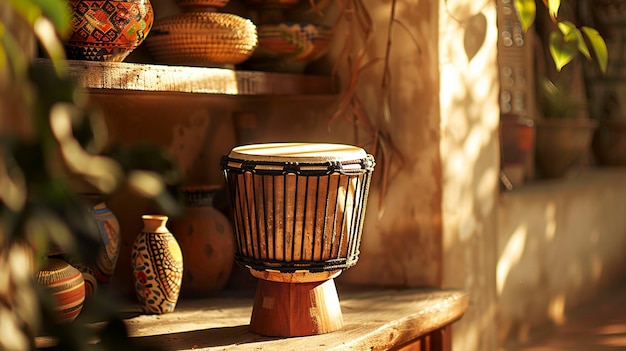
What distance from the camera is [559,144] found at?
4051 millimetres


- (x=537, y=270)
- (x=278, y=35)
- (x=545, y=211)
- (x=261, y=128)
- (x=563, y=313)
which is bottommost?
(x=563, y=313)

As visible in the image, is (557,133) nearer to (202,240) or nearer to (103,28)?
(202,240)

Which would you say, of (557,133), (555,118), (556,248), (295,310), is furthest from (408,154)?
(555,118)

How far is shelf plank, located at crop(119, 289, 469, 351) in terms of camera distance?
1.95 meters

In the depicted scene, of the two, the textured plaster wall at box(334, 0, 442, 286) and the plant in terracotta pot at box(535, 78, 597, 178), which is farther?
the plant in terracotta pot at box(535, 78, 597, 178)

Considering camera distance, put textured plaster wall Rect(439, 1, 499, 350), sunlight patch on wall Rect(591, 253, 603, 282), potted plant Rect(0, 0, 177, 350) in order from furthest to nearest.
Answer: sunlight patch on wall Rect(591, 253, 603, 282), textured plaster wall Rect(439, 1, 499, 350), potted plant Rect(0, 0, 177, 350)

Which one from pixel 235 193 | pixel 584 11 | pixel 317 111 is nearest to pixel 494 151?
pixel 317 111

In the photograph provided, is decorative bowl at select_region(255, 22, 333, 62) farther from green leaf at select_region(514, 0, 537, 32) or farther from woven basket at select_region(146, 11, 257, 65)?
green leaf at select_region(514, 0, 537, 32)

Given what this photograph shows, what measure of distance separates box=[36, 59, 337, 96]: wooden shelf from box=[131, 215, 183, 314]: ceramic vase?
0.35 metres

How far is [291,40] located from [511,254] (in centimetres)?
142

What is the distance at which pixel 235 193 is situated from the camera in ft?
6.72

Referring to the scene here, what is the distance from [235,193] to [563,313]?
230 cm

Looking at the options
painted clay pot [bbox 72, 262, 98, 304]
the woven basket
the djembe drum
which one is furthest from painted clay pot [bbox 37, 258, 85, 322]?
the woven basket

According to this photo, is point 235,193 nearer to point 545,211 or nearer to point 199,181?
point 199,181
